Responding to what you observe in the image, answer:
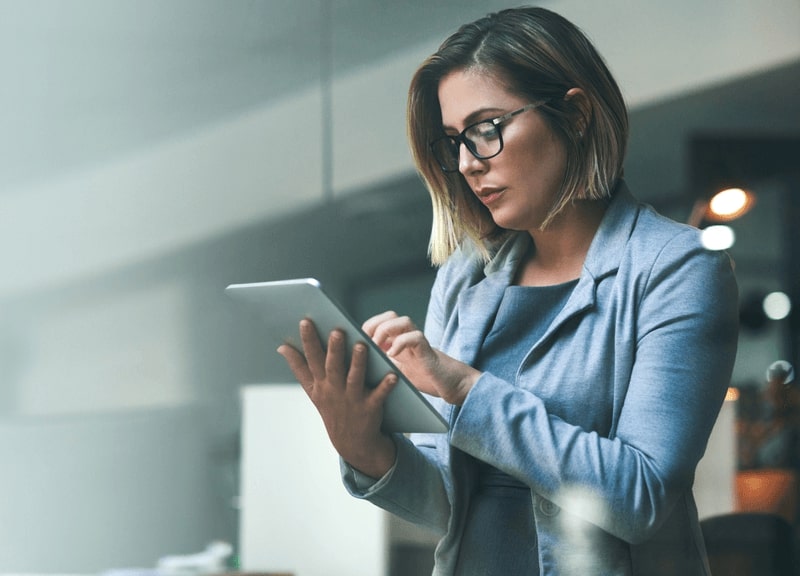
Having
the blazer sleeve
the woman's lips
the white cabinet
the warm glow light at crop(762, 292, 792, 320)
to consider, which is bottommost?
the white cabinet

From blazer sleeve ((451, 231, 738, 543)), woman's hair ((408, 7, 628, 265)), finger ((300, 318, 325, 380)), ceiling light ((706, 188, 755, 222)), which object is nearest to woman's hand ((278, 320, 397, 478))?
finger ((300, 318, 325, 380))

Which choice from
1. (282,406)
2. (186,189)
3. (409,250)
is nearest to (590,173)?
(409,250)

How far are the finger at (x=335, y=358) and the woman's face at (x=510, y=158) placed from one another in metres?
0.32

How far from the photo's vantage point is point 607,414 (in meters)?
1.06

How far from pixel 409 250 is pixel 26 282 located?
0.69m

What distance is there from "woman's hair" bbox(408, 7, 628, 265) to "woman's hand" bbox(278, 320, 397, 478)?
32 centimetres

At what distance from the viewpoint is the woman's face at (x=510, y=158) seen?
117cm

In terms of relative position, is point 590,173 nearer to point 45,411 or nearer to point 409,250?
point 409,250

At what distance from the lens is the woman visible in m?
1.01

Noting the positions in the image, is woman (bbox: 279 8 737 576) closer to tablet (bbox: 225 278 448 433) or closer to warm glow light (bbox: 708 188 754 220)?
tablet (bbox: 225 278 448 433)

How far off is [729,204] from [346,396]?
85cm

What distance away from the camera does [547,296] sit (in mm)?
1186

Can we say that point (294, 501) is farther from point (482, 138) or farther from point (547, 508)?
point (482, 138)

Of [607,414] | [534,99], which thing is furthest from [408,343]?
[534,99]
